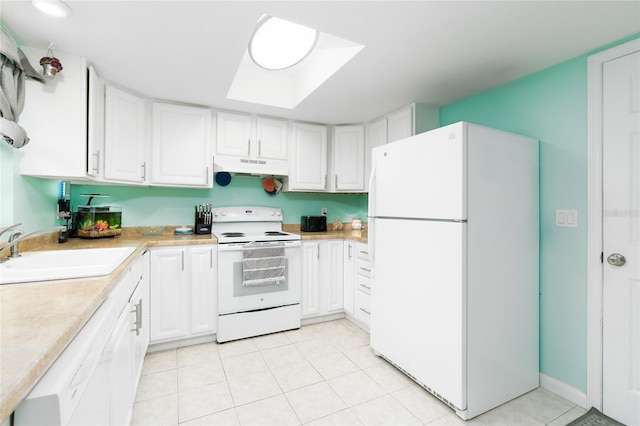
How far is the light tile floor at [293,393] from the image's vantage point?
1.72 m

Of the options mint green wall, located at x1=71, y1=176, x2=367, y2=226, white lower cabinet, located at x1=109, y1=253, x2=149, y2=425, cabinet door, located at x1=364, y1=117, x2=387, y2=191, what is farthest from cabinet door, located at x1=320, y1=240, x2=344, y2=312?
white lower cabinet, located at x1=109, y1=253, x2=149, y2=425

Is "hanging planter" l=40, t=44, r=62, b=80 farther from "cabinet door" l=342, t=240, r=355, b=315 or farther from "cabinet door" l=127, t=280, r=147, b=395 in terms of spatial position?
"cabinet door" l=342, t=240, r=355, b=315

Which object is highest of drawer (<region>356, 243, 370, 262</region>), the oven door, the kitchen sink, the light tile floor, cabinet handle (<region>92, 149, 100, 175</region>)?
cabinet handle (<region>92, 149, 100, 175</region>)

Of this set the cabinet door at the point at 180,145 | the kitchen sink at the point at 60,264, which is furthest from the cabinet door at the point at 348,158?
the kitchen sink at the point at 60,264

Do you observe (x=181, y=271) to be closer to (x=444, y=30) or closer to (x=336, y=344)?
(x=336, y=344)

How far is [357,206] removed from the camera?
3.91 m

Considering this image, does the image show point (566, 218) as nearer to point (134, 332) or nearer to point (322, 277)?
point (322, 277)

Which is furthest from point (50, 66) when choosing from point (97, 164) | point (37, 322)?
point (37, 322)

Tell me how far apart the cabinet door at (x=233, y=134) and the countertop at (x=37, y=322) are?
5.69ft

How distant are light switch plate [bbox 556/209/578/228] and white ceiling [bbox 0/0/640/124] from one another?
100 cm

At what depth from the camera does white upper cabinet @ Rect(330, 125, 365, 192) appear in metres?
3.40

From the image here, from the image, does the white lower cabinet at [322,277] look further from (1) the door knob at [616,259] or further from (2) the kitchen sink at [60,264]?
(1) the door knob at [616,259]

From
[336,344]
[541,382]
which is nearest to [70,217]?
[336,344]

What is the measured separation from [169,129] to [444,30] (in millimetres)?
2335
